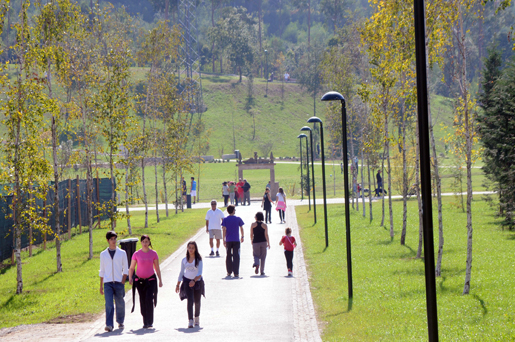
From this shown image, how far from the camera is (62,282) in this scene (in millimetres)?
15953

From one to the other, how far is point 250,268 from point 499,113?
12066 millimetres

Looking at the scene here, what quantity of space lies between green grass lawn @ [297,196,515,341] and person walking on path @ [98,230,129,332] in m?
3.67

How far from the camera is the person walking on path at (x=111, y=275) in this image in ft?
34.0

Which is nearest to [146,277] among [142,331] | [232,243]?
[142,331]

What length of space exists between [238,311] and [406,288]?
13.4 feet

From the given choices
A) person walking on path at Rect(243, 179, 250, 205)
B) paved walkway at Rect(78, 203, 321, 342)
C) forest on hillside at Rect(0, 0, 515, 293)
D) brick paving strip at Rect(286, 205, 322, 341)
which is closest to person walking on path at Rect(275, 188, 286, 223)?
forest on hillside at Rect(0, 0, 515, 293)

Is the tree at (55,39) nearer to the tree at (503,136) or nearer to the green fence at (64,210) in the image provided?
the green fence at (64,210)

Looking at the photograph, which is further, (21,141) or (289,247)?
(289,247)

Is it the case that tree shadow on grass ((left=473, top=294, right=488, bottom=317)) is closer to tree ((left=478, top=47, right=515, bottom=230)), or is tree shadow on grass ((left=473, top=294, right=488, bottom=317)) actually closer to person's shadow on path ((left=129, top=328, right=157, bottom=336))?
person's shadow on path ((left=129, top=328, right=157, bottom=336))

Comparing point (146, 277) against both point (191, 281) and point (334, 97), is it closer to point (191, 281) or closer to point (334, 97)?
point (191, 281)

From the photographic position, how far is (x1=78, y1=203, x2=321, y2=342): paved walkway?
9859 mm

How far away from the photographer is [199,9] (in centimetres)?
17950

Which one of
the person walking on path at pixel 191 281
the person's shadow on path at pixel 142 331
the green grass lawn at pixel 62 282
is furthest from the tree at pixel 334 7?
the person's shadow on path at pixel 142 331

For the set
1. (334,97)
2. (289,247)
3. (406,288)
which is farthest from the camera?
(289,247)
